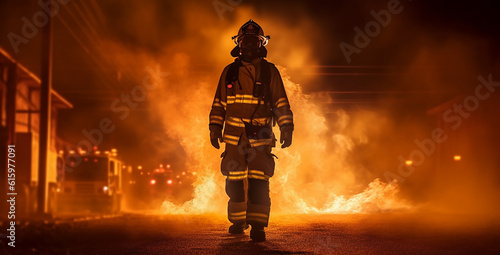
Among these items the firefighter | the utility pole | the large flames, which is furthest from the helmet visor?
the utility pole

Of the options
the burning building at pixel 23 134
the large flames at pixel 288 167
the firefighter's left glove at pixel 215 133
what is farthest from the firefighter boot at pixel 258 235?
the burning building at pixel 23 134

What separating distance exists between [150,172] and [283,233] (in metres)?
20.0

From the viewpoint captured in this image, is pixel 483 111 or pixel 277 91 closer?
pixel 277 91

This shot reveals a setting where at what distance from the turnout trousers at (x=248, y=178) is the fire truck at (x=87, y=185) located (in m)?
17.3

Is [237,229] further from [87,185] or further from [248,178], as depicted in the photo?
[87,185]

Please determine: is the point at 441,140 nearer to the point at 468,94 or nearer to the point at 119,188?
the point at 468,94

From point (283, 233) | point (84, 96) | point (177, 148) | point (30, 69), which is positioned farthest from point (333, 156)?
point (283, 233)

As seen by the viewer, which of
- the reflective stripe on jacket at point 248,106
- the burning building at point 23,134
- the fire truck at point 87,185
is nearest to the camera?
the reflective stripe on jacket at point 248,106

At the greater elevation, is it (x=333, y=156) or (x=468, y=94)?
(x=468, y=94)

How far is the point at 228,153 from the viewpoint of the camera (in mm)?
6715

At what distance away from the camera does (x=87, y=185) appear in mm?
22922

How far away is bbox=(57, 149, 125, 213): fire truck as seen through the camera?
74.5ft

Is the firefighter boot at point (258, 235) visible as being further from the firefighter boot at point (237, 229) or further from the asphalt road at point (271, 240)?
the firefighter boot at point (237, 229)

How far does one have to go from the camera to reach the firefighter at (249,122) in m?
6.54
